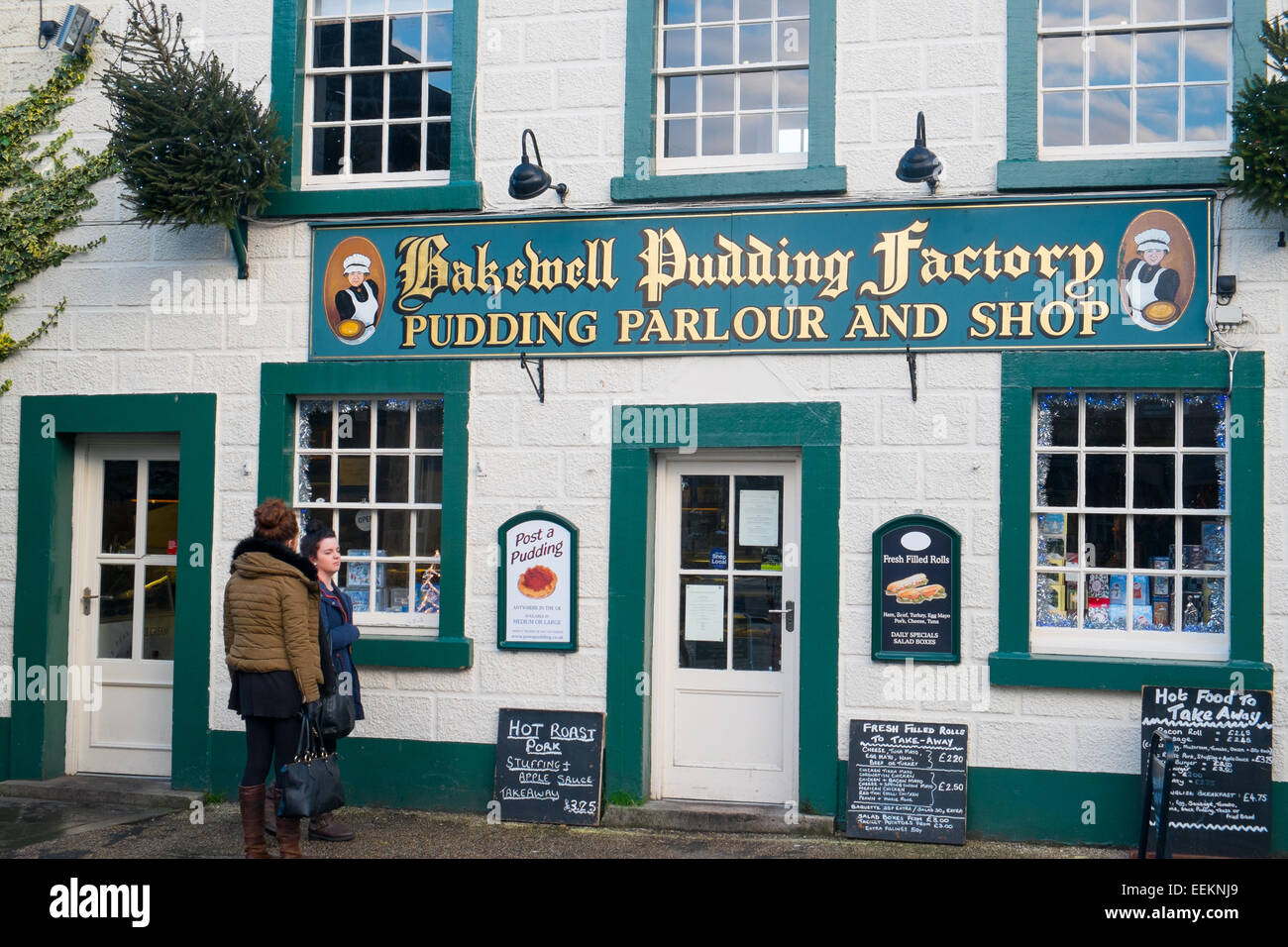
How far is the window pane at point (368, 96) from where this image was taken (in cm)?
879

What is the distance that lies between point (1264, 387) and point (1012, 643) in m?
1.96

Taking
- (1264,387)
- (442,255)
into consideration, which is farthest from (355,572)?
(1264,387)

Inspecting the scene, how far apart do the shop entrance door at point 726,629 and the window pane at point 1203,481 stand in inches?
87.1

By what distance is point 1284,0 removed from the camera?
290 inches

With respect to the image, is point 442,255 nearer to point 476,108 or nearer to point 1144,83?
point 476,108

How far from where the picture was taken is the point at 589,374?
8.23 meters

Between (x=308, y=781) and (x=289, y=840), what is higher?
(x=308, y=781)

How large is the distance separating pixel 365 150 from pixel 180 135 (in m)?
1.19

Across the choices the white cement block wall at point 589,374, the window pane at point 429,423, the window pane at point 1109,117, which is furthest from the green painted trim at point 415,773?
the window pane at point 1109,117

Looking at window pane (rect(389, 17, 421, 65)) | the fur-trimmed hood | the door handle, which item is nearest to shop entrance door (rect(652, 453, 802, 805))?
the door handle

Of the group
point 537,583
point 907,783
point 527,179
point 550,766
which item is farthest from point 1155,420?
point 550,766

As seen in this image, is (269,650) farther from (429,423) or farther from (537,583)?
(429,423)

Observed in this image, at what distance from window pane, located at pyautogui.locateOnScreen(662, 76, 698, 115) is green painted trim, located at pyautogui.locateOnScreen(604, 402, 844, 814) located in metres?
1.92

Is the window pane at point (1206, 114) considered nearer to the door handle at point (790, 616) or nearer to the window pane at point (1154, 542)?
the window pane at point (1154, 542)
